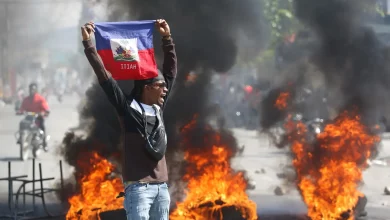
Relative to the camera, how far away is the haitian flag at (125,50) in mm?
4941

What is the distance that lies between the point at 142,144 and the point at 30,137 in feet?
42.1

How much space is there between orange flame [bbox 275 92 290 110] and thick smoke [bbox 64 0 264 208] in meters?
0.74

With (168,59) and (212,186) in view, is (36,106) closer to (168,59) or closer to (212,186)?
(212,186)

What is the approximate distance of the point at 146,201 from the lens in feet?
Answer: 14.7

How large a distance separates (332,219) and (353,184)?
0.59 m

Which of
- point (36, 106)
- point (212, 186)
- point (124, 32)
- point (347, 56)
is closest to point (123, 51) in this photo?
point (124, 32)

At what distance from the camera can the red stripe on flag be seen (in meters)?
4.93

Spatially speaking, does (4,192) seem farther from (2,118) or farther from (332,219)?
(2,118)

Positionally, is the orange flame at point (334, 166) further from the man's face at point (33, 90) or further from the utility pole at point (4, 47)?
the utility pole at point (4, 47)

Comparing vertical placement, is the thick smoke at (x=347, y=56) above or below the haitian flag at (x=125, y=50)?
above

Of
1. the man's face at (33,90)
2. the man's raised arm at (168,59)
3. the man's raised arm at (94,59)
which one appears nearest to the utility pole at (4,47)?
the man's face at (33,90)

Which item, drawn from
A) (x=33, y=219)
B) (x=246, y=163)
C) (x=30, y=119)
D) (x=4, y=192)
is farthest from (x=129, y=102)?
(x=30, y=119)

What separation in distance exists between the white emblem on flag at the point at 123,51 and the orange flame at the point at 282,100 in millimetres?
5099

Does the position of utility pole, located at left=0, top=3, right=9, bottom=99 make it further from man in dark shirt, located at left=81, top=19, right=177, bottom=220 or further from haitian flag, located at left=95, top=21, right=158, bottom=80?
man in dark shirt, located at left=81, top=19, right=177, bottom=220
